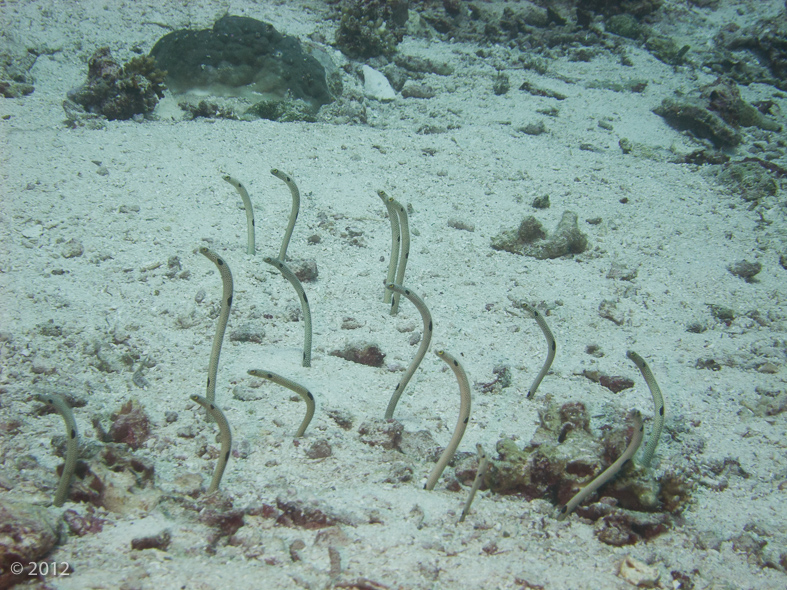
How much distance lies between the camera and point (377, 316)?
3807 millimetres

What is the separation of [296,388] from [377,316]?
148cm

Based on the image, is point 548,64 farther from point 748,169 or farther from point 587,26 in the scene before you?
point 748,169

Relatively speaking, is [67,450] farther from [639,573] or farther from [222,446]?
[639,573]

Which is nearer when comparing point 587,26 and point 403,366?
point 403,366

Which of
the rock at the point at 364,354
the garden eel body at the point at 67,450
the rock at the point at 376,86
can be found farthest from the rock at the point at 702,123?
the garden eel body at the point at 67,450

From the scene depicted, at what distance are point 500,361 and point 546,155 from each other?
3982 millimetres

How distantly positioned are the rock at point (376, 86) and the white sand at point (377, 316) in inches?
15.5

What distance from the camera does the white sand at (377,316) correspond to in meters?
2.01

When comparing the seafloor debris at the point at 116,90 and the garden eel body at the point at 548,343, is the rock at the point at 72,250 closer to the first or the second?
the seafloor debris at the point at 116,90

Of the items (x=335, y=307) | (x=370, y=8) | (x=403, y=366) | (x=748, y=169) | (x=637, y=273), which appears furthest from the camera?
(x=370, y=8)

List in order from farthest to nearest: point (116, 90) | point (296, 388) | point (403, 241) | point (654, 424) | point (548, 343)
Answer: point (116, 90), point (403, 241), point (548, 343), point (654, 424), point (296, 388)

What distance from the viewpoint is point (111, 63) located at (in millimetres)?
6043

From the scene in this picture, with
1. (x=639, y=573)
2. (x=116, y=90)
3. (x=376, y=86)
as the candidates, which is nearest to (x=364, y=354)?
(x=639, y=573)

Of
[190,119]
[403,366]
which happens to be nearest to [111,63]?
[190,119]
